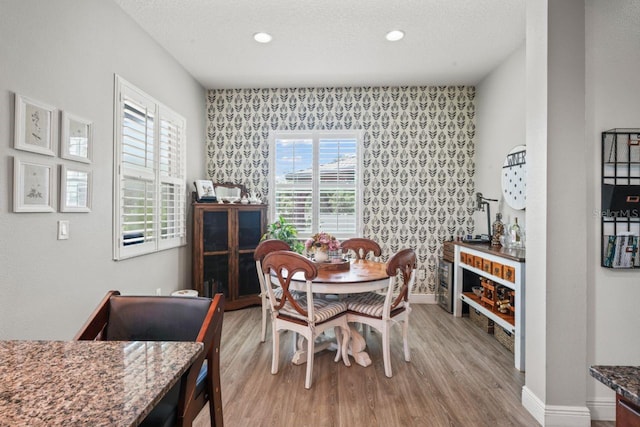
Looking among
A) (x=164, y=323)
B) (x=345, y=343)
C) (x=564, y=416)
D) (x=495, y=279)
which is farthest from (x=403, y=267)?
(x=164, y=323)

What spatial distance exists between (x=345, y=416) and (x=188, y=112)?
377 centimetres

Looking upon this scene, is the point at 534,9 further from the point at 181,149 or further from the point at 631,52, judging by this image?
the point at 181,149

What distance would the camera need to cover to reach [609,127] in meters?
2.06

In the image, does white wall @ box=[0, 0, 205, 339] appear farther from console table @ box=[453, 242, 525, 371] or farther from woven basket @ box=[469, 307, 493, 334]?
woven basket @ box=[469, 307, 493, 334]

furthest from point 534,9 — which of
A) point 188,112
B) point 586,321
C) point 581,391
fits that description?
point 188,112

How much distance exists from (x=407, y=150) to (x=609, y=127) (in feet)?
8.84

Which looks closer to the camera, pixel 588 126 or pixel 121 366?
pixel 121 366

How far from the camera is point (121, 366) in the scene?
2.80 feet

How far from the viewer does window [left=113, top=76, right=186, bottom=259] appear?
2883 millimetres

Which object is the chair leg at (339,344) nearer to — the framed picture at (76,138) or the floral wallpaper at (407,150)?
the floral wallpaper at (407,150)

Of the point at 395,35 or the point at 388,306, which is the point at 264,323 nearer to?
the point at 388,306

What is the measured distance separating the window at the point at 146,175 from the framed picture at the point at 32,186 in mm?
670

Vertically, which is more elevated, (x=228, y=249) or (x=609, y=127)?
(x=609, y=127)

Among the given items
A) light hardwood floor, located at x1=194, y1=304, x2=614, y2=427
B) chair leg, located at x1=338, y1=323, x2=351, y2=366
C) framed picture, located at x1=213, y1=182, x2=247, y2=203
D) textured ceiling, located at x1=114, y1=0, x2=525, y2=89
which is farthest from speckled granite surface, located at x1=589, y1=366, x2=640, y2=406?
framed picture, located at x1=213, y1=182, x2=247, y2=203
